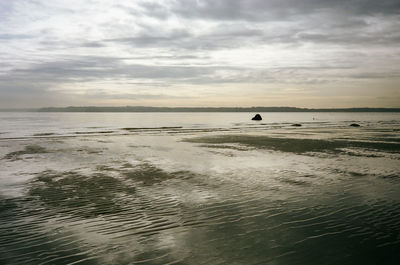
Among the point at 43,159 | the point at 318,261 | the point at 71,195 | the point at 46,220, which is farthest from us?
the point at 43,159

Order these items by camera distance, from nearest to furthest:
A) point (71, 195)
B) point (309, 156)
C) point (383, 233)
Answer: point (383, 233), point (71, 195), point (309, 156)

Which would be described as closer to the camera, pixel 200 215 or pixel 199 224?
pixel 199 224

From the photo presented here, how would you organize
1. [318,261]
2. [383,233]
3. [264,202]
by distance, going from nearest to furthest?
[318,261]
[383,233]
[264,202]

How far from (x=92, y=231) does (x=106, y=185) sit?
17.6ft

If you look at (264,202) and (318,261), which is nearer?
(318,261)

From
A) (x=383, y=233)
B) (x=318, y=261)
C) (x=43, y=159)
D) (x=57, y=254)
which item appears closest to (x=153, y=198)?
(x=57, y=254)

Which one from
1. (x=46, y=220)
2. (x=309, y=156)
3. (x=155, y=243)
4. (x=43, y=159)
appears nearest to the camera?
(x=155, y=243)

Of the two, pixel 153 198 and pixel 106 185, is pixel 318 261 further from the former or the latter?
pixel 106 185

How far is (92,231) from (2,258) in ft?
6.54

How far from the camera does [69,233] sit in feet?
24.6

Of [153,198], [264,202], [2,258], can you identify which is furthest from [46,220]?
[264,202]

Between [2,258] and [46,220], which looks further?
[46,220]

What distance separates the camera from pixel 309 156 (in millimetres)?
21891

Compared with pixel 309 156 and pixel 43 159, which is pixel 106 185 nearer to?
pixel 43 159
